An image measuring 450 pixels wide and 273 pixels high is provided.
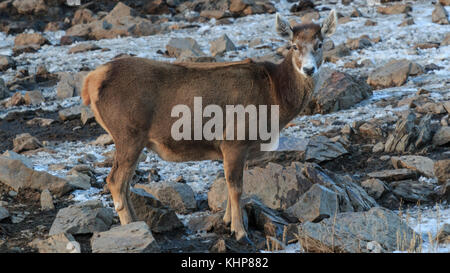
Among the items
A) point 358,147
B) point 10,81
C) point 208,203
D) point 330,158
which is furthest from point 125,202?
point 10,81

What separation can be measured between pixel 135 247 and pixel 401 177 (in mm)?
5139

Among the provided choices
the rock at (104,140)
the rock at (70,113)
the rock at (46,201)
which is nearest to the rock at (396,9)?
the rock at (70,113)

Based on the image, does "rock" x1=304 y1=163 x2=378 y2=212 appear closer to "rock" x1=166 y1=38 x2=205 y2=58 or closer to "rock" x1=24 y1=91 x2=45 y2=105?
"rock" x1=24 y1=91 x2=45 y2=105

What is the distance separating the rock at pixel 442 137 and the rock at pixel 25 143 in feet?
26.4

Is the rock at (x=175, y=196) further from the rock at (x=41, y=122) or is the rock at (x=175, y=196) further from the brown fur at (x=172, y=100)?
the rock at (x=41, y=122)

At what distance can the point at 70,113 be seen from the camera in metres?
15.0

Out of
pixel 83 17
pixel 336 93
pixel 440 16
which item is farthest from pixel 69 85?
pixel 440 16

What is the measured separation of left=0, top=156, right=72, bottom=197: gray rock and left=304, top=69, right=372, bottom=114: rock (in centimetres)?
625

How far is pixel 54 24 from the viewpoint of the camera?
2306 cm

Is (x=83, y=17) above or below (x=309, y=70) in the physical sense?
below

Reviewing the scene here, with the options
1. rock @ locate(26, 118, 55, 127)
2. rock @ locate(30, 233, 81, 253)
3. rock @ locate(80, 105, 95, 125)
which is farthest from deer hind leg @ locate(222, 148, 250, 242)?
rock @ locate(26, 118, 55, 127)

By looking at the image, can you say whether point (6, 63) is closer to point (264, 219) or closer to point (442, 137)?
point (264, 219)

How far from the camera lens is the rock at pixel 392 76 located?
15664mm

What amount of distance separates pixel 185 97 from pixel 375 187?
3484 millimetres
